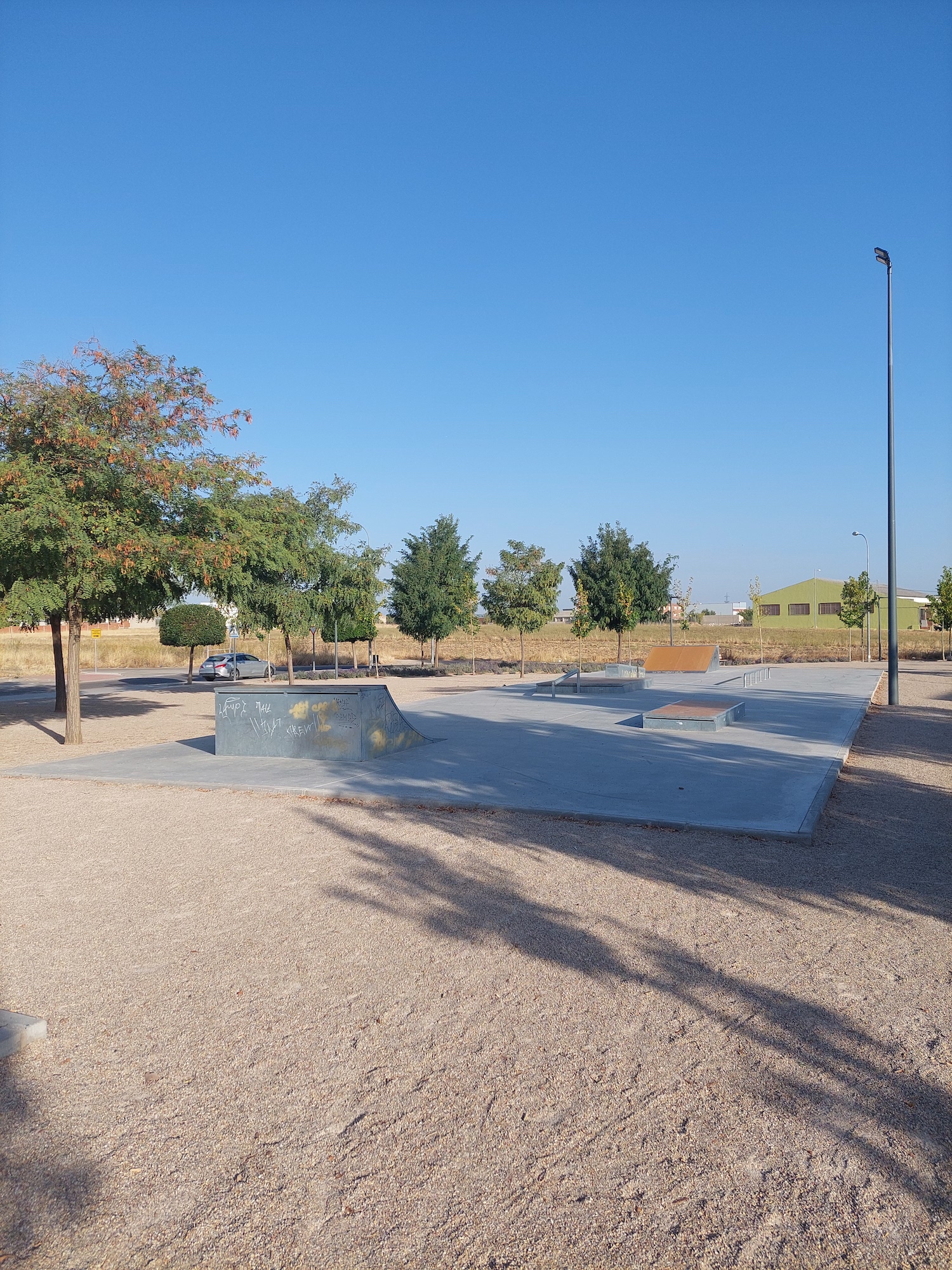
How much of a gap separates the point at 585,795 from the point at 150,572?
848 centimetres

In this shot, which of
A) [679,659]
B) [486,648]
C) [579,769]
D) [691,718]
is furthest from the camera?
[486,648]

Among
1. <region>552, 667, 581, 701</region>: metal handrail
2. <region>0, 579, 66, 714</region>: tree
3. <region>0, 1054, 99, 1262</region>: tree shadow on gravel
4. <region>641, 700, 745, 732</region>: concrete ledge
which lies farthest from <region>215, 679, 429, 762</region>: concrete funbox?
<region>552, 667, 581, 701</region>: metal handrail

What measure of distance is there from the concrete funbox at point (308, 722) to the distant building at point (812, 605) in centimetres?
8428

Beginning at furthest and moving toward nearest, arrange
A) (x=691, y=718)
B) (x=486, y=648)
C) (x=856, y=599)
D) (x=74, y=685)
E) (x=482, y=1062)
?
(x=486, y=648) < (x=856, y=599) < (x=691, y=718) < (x=74, y=685) < (x=482, y=1062)

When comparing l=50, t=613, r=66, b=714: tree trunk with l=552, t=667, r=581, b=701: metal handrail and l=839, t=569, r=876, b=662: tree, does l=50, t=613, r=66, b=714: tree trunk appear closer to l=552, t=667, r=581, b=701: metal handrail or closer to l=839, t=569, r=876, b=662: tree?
l=552, t=667, r=581, b=701: metal handrail

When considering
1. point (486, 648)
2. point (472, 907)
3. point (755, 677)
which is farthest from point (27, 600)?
point (486, 648)

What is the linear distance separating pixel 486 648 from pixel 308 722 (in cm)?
4992

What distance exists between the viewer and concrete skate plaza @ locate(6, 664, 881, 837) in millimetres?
8508

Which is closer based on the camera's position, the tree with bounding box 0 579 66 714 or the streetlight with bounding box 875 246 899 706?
the tree with bounding box 0 579 66 714

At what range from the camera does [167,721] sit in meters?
18.7

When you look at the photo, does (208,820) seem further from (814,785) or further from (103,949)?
Result: (814,785)

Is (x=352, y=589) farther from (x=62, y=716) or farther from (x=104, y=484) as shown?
(x=104, y=484)

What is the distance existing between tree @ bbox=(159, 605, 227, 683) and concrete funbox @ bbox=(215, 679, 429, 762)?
26.2 m

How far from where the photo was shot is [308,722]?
41.2 ft
